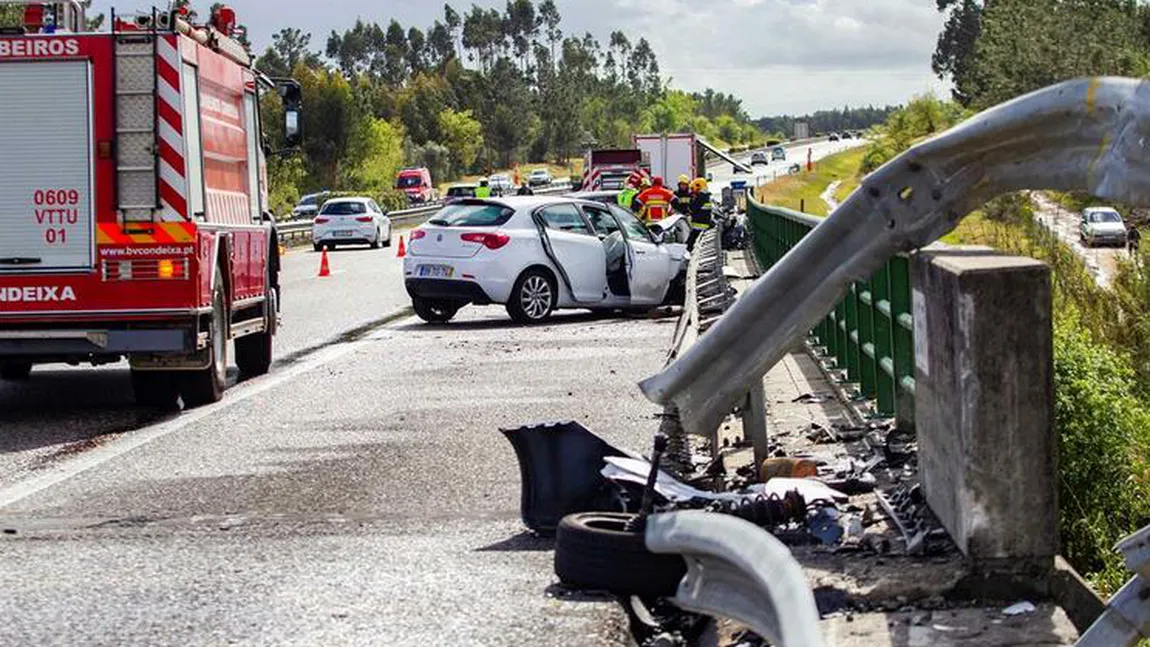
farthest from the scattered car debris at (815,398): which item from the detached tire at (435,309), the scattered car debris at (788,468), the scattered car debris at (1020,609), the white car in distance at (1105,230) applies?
the white car in distance at (1105,230)

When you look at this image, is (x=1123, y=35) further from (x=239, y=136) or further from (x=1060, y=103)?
(x=1060, y=103)

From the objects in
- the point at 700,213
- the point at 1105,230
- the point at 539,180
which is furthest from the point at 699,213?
the point at 539,180

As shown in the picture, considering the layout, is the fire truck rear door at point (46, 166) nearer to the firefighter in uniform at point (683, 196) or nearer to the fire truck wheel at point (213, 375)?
the fire truck wheel at point (213, 375)

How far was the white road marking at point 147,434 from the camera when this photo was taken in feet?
33.2

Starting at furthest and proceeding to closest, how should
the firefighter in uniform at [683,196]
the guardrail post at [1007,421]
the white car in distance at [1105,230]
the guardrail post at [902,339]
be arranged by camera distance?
the firefighter in uniform at [683,196], the white car in distance at [1105,230], the guardrail post at [902,339], the guardrail post at [1007,421]

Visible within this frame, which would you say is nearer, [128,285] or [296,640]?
[296,640]

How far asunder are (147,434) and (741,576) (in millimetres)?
7967

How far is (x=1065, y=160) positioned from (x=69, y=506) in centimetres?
581

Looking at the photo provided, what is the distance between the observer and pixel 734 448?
10445 mm

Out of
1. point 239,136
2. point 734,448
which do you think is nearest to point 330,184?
point 239,136

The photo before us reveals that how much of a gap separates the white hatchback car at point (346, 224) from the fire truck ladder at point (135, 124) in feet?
121

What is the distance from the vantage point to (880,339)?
11.1 meters

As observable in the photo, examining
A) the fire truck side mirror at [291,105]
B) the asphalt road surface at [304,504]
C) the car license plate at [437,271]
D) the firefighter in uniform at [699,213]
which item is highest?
the fire truck side mirror at [291,105]

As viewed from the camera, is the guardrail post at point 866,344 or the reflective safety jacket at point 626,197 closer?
the guardrail post at point 866,344
